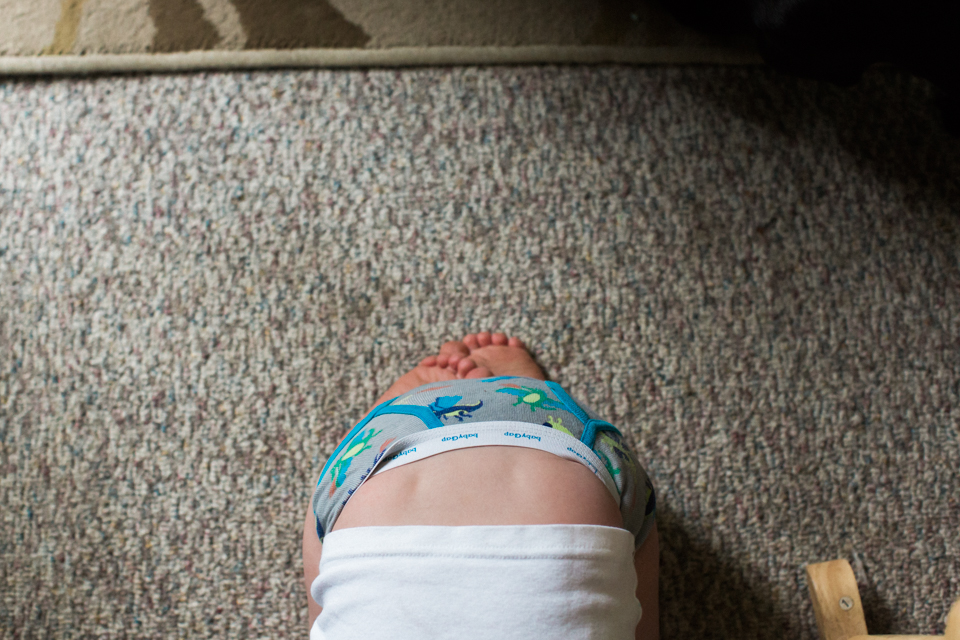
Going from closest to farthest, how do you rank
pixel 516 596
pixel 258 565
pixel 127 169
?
pixel 516 596 < pixel 258 565 < pixel 127 169

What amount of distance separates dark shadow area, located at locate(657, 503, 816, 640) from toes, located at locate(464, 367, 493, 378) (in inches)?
10.4

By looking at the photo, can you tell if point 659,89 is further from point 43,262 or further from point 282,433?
point 43,262

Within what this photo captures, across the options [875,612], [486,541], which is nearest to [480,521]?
[486,541]

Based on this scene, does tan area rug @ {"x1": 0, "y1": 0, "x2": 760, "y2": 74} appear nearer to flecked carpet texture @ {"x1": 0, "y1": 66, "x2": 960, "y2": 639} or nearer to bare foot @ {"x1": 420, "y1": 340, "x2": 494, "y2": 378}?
flecked carpet texture @ {"x1": 0, "y1": 66, "x2": 960, "y2": 639}

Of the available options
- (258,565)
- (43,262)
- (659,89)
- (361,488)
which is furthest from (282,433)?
(659,89)

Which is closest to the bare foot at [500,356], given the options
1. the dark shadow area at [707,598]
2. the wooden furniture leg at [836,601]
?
the dark shadow area at [707,598]

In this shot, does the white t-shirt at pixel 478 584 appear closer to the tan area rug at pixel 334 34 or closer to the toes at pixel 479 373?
the toes at pixel 479 373

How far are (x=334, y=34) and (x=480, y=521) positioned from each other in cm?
69

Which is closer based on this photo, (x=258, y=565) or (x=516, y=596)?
(x=516, y=596)

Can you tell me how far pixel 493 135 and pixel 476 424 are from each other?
1.49 feet

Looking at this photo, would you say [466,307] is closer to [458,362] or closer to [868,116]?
[458,362]

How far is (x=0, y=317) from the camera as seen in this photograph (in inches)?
29.9

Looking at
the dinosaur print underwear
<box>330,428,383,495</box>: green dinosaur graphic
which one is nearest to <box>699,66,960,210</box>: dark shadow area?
the dinosaur print underwear

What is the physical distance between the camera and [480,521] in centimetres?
46
